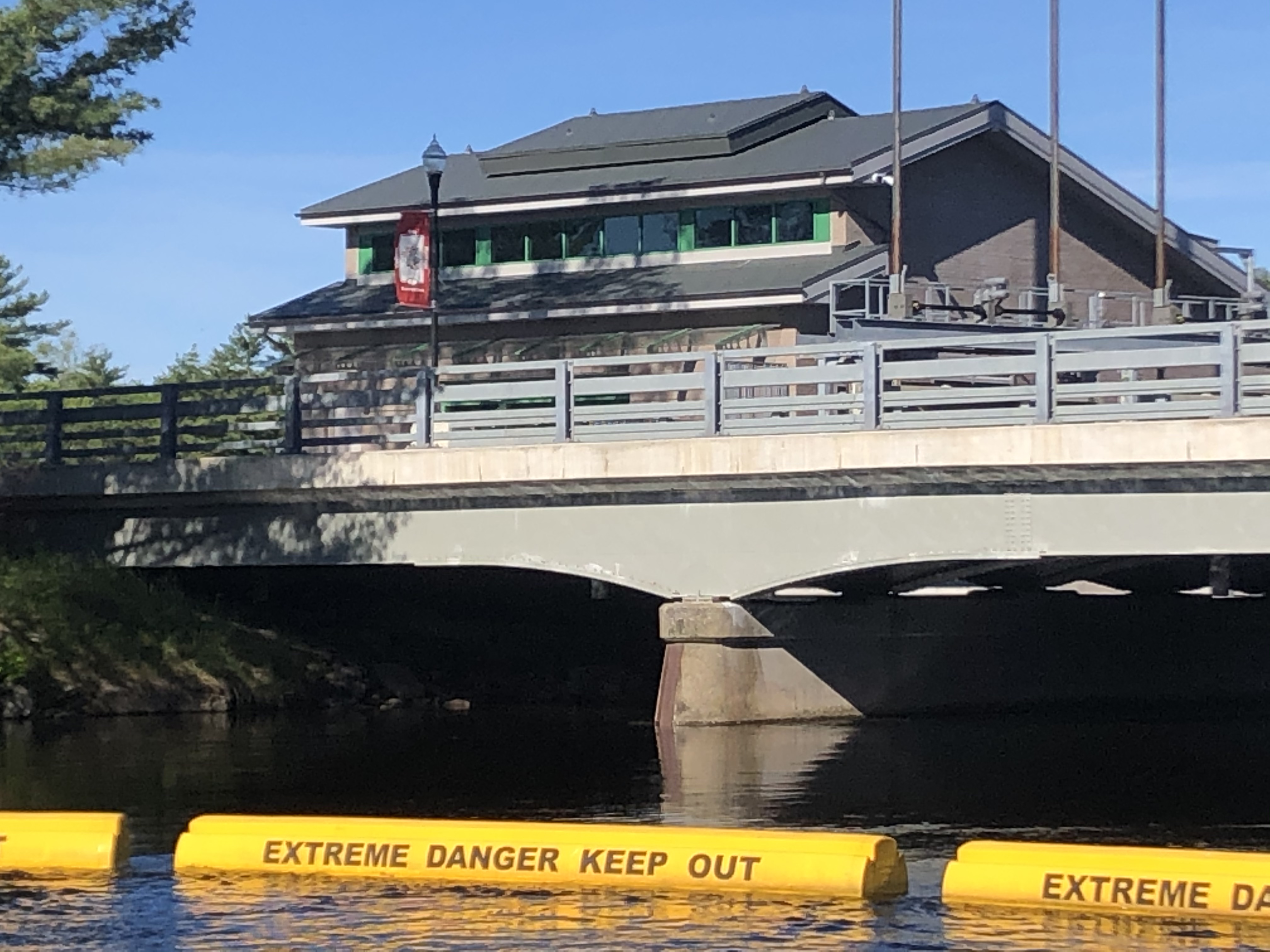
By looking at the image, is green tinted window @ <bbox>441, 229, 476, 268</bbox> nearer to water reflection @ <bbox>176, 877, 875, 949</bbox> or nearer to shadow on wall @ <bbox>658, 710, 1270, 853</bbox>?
shadow on wall @ <bbox>658, 710, 1270, 853</bbox>

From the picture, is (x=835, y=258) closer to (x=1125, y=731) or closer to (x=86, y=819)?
(x=1125, y=731)

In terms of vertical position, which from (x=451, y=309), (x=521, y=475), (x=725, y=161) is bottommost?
(x=521, y=475)

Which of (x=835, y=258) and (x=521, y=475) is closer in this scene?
(x=521, y=475)

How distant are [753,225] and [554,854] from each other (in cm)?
3120

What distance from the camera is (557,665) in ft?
110

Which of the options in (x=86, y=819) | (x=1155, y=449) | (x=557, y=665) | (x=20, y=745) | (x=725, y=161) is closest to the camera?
(x=86, y=819)

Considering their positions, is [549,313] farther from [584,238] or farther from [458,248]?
[458,248]

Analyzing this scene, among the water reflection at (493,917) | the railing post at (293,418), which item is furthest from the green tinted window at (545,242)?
the water reflection at (493,917)

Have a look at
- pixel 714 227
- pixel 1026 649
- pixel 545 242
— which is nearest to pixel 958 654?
pixel 1026 649

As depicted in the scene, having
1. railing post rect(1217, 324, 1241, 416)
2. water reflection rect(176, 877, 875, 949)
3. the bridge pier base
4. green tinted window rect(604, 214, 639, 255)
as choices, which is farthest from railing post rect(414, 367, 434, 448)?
green tinted window rect(604, 214, 639, 255)

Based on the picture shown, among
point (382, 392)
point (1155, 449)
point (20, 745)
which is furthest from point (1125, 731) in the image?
point (20, 745)

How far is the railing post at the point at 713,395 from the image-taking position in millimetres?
24047

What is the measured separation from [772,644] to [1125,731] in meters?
5.54

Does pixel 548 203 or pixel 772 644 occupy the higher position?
pixel 548 203
